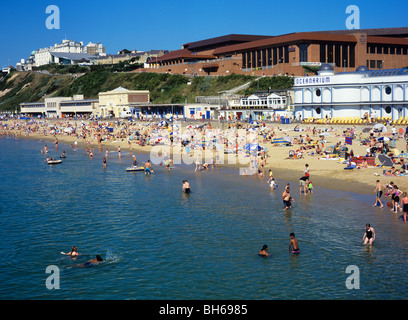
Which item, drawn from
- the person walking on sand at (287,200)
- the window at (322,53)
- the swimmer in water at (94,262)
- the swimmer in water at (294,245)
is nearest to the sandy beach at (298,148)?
the person walking on sand at (287,200)

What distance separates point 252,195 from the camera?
29844mm

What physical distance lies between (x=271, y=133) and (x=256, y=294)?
38421mm

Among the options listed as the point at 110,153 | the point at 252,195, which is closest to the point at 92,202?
the point at 252,195

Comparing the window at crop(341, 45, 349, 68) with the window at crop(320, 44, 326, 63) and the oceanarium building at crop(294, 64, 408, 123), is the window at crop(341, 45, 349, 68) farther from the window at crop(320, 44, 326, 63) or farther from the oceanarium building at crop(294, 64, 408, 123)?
the oceanarium building at crop(294, 64, 408, 123)

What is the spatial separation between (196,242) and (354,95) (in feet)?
144

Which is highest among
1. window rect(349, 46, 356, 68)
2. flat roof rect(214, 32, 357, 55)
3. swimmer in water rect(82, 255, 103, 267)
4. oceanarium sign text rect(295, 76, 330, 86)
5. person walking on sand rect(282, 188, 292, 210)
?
flat roof rect(214, 32, 357, 55)

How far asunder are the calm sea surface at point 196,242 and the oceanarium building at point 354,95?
28.6m

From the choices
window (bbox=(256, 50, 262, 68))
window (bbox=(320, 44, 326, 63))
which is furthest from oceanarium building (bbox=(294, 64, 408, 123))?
window (bbox=(256, 50, 262, 68))

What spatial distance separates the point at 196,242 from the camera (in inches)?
835

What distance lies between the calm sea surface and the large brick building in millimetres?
64005

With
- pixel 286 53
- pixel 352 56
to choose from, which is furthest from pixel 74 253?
pixel 352 56

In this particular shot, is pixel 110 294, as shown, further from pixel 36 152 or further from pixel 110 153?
pixel 36 152

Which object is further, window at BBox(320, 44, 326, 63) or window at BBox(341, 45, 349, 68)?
window at BBox(341, 45, 349, 68)

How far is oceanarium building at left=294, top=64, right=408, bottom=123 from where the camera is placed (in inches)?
2147
